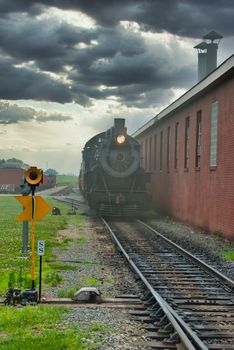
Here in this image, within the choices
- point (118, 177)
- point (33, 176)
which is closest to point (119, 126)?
point (118, 177)

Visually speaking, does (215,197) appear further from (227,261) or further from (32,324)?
(32,324)

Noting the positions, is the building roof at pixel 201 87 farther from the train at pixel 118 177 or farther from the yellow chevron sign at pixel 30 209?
the yellow chevron sign at pixel 30 209

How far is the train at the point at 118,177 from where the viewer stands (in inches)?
926

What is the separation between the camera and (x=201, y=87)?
1953 centimetres

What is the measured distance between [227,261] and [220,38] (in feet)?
84.0

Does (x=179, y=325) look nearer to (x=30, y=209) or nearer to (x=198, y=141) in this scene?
(x=30, y=209)

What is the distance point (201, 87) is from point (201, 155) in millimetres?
2705

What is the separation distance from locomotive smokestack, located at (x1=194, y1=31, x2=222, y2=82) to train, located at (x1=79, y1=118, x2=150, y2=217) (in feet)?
40.1

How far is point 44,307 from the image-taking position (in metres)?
7.54

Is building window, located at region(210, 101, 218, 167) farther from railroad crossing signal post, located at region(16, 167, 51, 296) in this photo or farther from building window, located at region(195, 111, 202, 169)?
railroad crossing signal post, located at region(16, 167, 51, 296)

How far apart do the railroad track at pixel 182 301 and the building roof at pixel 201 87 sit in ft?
19.6

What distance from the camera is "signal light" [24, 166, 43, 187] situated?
8352 millimetres

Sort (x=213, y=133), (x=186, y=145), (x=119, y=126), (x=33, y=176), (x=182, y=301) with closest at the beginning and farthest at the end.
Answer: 1. (x=182, y=301)
2. (x=33, y=176)
3. (x=213, y=133)
4. (x=186, y=145)
5. (x=119, y=126)

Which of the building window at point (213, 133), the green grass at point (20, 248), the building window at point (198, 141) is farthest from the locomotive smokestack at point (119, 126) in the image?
the building window at point (213, 133)
